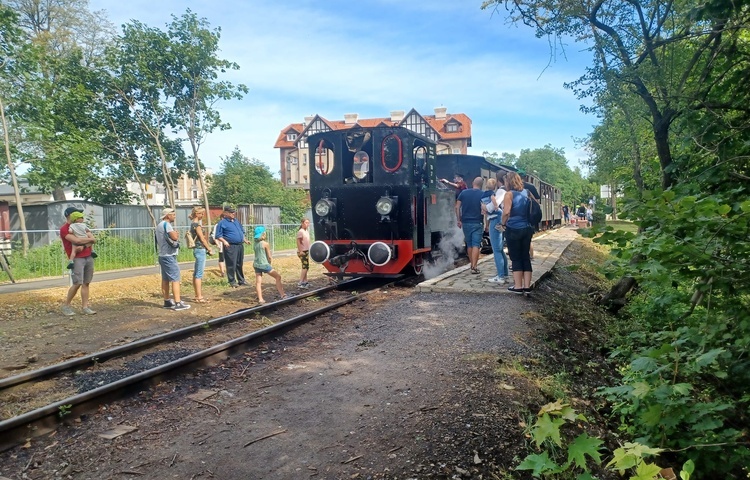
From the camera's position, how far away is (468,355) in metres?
5.29

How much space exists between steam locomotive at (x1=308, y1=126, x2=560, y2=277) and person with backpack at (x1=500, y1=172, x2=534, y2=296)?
245 centimetres

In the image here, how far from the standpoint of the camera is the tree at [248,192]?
3378cm

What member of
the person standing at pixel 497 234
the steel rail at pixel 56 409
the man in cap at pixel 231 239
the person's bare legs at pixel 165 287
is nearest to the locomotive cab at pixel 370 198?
the person standing at pixel 497 234

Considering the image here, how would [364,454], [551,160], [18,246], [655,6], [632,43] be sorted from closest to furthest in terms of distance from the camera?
[364,454] < [655,6] < [632,43] < [18,246] < [551,160]

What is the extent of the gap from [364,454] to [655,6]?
700cm

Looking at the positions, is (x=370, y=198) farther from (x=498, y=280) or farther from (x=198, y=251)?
(x=198, y=251)

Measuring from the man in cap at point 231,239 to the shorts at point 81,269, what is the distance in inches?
122

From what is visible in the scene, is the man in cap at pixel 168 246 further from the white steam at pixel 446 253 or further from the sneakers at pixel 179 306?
the white steam at pixel 446 253

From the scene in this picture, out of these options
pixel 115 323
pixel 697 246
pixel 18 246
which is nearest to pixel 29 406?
pixel 115 323

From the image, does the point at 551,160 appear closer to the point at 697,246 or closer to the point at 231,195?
the point at 231,195

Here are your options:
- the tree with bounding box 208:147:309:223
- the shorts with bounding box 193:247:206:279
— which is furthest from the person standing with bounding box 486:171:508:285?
the tree with bounding box 208:147:309:223

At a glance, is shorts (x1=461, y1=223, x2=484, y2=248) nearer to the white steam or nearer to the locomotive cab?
the locomotive cab

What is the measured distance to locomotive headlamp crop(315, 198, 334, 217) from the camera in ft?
34.1

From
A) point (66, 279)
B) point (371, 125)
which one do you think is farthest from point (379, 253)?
point (371, 125)
